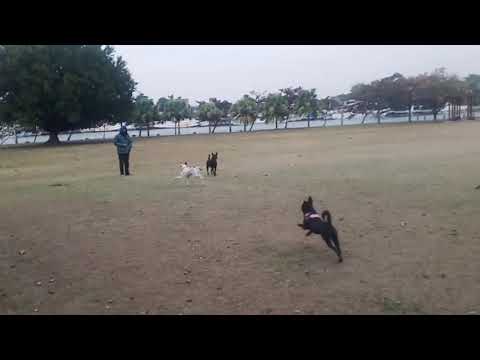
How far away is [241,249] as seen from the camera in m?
6.03

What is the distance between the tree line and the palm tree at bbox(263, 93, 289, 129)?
0.38ft

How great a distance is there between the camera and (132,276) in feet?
16.8

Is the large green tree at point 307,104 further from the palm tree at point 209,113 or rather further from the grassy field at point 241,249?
the grassy field at point 241,249

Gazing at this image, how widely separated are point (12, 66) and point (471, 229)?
120 feet

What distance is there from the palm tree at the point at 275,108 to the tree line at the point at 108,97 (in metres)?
0.11

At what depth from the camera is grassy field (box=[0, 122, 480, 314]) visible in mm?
4344

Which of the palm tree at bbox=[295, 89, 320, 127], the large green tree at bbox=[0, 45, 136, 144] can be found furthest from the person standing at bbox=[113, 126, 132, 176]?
the palm tree at bbox=[295, 89, 320, 127]

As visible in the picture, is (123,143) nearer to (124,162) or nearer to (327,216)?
(124,162)

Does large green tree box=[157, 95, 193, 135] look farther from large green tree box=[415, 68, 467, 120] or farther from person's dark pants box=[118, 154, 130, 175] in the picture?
person's dark pants box=[118, 154, 130, 175]
